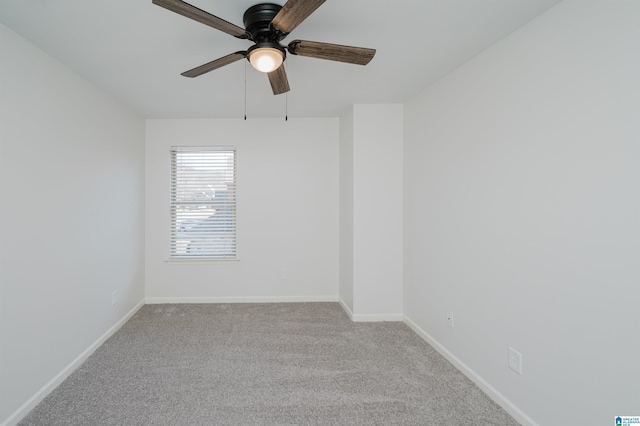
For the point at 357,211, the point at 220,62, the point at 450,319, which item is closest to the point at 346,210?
the point at 357,211

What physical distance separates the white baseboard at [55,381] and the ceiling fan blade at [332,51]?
9.12ft

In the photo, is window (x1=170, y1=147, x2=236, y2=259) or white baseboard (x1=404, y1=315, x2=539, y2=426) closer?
white baseboard (x1=404, y1=315, x2=539, y2=426)

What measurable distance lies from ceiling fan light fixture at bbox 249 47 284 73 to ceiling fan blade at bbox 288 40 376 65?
0.09 metres

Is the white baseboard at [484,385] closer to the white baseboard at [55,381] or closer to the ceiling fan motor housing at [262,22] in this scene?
the ceiling fan motor housing at [262,22]

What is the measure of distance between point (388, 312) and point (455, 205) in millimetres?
1552

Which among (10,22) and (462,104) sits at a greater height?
(10,22)

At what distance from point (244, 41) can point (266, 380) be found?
2.46 m

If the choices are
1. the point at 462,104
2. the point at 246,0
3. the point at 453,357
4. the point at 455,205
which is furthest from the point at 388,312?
the point at 246,0

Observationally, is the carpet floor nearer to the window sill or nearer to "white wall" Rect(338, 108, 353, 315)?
"white wall" Rect(338, 108, 353, 315)

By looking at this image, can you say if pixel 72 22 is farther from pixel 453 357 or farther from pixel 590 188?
pixel 453 357

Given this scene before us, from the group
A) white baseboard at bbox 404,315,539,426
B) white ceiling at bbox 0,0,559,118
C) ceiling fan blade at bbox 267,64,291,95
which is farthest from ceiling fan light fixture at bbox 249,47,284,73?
white baseboard at bbox 404,315,539,426

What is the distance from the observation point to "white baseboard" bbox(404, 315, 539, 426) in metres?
1.83

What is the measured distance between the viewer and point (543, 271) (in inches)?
68.2

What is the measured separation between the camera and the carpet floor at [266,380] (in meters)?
1.89
